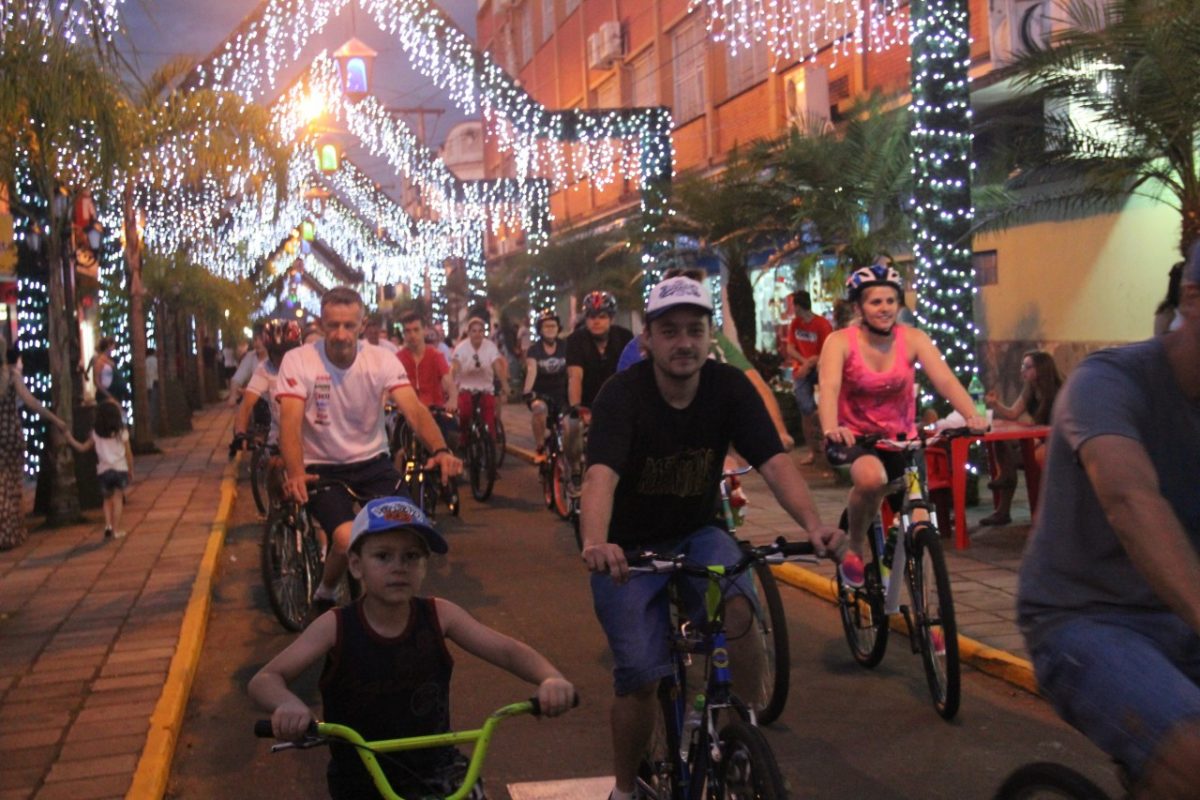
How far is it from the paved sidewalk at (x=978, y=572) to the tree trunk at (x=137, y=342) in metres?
11.0

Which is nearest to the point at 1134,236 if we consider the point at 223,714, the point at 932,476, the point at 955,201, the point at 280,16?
the point at 955,201

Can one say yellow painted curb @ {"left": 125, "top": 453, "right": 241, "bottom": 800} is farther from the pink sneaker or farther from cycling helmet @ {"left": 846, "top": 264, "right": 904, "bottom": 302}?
cycling helmet @ {"left": 846, "top": 264, "right": 904, "bottom": 302}

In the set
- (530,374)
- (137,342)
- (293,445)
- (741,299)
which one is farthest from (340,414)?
(137,342)

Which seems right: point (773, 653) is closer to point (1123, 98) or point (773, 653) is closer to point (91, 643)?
point (91, 643)

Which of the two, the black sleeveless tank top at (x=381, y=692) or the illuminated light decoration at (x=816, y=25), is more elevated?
the illuminated light decoration at (x=816, y=25)

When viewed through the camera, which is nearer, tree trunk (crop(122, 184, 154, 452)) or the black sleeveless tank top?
the black sleeveless tank top

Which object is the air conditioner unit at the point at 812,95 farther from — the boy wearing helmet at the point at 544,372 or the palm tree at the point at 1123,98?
the palm tree at the point at 1123,98

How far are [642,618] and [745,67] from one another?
27328 mm

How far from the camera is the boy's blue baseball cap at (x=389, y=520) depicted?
3.75 m

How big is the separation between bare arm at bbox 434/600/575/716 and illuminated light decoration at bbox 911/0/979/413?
32.8ft

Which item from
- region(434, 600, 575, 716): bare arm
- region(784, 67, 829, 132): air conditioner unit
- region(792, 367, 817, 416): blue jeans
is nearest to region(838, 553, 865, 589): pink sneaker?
region(434, 600, 575, 716): bare arm

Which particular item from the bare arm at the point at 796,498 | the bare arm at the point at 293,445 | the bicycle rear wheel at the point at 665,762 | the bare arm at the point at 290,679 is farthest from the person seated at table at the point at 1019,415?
the bare arm at the point at 290,679

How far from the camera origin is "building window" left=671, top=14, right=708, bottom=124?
32969mm

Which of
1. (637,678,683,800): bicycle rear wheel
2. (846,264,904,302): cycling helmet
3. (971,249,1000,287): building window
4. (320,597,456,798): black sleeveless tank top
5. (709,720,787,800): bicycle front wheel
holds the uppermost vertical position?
(971,249,1000,287): building window
